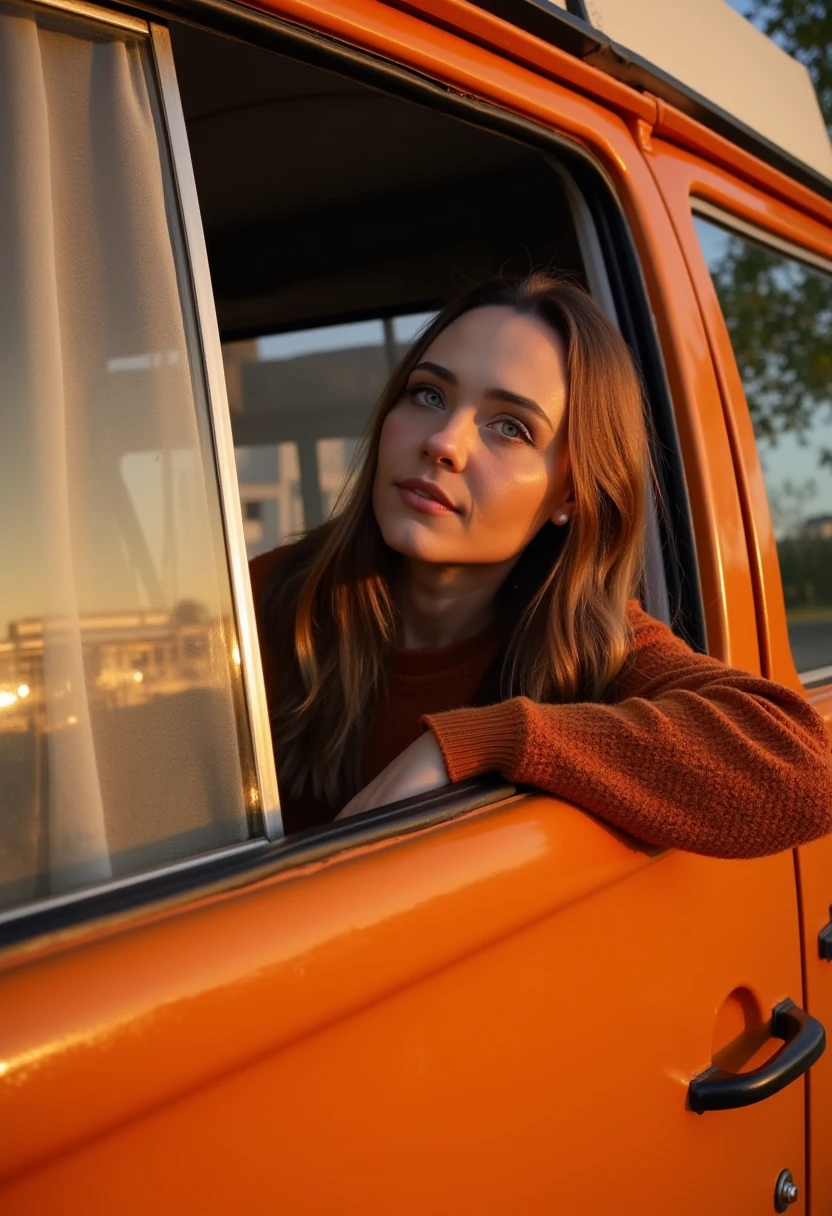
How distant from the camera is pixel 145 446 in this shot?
1051mm

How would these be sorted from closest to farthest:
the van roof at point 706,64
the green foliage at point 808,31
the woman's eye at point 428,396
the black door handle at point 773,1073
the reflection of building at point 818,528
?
the black door handle at point 773,1073
the van roof at point 706,64
the woman's eye at point 428,396
the reflection of building at point 818,528
the green foliage at point 808,31

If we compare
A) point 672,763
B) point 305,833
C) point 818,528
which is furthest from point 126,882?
point 818,528

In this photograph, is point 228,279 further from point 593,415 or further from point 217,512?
point 217,512

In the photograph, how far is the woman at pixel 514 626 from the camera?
1298 mm

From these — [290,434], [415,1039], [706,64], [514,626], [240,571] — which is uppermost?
[706,64]

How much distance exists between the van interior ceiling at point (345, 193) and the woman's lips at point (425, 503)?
0.51m

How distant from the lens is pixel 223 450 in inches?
42.2

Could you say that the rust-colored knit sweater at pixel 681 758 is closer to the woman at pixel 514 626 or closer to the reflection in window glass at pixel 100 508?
the woman at pixel 514 626

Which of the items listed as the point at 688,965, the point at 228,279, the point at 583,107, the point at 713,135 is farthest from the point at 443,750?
the point at 228,279

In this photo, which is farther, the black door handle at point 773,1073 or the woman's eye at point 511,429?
the woman's eye at point 511,429

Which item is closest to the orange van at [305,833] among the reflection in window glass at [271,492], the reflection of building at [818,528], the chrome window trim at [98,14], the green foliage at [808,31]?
the chrome window trim at [98,14]

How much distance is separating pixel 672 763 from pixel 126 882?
0.64 metres

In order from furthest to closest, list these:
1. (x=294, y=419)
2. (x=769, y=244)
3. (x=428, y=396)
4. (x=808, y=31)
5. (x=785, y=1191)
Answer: (x=808, y=31), (x=294, y=419), (x=769, y=244), (x=428, y=396), (x=785, y=1191)

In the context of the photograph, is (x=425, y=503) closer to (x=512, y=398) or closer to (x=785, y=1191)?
(x=512, y=398)
